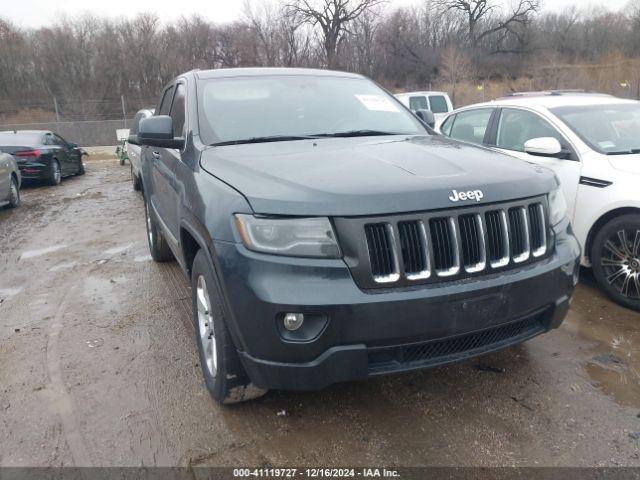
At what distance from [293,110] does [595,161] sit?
2499 millimetres

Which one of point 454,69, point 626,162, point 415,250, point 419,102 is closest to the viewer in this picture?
point 415,250

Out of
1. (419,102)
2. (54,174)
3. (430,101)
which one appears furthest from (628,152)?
(430,101)

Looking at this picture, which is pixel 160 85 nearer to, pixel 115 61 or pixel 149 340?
pixel 115 61

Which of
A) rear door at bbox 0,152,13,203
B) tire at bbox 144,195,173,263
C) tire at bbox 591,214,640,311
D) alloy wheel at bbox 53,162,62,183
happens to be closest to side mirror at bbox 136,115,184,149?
tire at bbox 144,195,173,263

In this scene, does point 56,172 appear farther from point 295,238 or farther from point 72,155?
point 295,238

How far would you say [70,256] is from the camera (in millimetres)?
6117

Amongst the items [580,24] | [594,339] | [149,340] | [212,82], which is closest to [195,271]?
[149,340]

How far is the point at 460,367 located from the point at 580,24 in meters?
60.9

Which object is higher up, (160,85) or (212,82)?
(160,85)

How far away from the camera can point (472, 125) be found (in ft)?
19.1

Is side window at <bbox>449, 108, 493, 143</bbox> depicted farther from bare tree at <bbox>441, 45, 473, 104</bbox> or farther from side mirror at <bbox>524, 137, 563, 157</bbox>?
bare tree at <bbox>441, 45, 473, 104</bbox>

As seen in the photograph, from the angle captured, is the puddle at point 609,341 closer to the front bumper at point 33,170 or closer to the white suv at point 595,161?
the white suv at point 595,161

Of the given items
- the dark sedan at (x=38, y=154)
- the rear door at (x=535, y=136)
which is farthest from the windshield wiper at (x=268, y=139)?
the dark sedan at (x=38, y=154)

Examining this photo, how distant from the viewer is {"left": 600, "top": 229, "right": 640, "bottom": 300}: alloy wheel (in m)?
3.81
